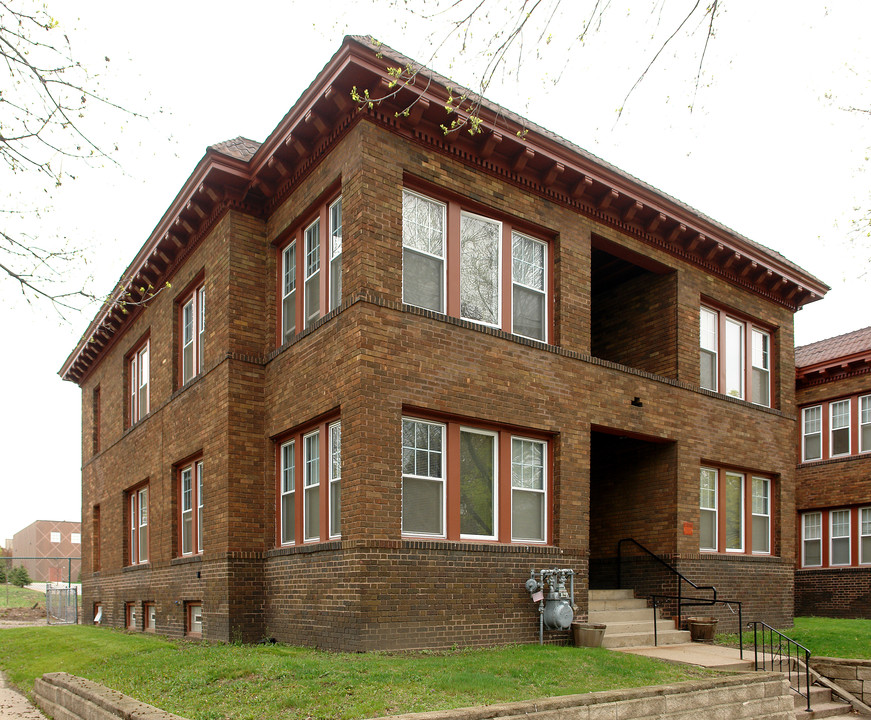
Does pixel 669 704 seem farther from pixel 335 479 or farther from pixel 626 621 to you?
pixel 626 621

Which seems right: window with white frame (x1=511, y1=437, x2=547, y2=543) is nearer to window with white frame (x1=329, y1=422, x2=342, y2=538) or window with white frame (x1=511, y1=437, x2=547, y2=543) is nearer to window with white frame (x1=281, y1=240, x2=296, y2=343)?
window with white frame (x1=329, y1=422, x2=342, y2=538)

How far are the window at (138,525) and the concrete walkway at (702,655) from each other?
1147 centimetres

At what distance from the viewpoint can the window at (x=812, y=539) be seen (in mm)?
26016

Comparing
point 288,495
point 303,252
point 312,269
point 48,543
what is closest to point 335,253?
point 312,269

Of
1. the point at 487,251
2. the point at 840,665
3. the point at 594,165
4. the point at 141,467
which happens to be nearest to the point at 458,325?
the point at 487,251

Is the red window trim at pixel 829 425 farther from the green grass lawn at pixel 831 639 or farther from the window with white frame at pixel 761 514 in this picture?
the window with white frame at pixel 761 514

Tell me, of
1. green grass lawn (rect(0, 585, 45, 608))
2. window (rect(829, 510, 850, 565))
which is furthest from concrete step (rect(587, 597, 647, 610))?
green grass lawn (rect(0, 585, 45, 608))

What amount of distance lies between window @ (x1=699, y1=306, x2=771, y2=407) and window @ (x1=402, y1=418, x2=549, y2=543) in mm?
5636

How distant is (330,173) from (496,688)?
795 cm

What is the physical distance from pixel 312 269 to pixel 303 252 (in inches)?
17.8

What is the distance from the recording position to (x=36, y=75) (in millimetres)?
7527

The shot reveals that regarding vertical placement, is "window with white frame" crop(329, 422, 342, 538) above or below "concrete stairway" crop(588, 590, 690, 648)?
above

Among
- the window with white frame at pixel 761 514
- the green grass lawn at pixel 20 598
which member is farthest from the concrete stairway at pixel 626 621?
the green grass lawn at pixel 20 598

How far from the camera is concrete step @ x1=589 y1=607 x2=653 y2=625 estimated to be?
1452 centimetres
